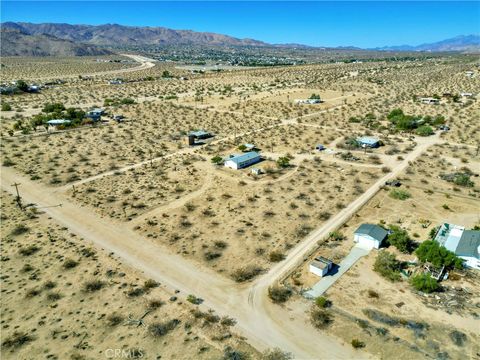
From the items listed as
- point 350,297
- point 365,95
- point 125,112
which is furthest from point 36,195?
point 365,95

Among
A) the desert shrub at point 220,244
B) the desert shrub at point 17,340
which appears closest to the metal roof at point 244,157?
the desert shrub at point 220,244

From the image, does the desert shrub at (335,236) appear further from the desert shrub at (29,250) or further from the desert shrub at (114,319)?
the desert shrub at (29,250)

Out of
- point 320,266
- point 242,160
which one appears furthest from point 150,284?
point 242,160

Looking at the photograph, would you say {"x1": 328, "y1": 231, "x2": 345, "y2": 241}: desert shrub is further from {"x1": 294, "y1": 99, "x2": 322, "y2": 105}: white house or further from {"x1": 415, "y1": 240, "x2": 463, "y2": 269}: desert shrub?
{"x1": 294, "y1": 99, "x2": 322, "y2": 105}: white house

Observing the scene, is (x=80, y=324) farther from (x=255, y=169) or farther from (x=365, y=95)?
(x=365, y=95)

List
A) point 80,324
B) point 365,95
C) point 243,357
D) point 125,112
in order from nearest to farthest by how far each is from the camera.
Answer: point 243,357 → point 80,324 → point 125,112 → point 365,95

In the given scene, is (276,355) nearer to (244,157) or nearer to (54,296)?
(54,296)
